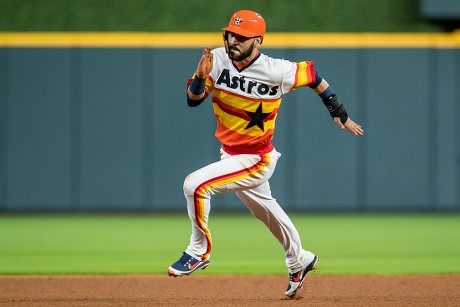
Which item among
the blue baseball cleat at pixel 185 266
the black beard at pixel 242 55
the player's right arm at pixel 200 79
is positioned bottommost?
the blue baseball cleat at pixel 185 266

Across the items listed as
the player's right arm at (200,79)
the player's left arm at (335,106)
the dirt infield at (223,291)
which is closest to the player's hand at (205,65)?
the player's right arm at (200,79)

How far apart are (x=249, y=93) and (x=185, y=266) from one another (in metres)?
1.31

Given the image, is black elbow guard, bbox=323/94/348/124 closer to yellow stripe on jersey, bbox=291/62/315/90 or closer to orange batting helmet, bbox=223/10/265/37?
yellow stripe on jersey, bbox=291/62/315/90

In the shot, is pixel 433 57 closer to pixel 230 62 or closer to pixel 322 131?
pixel 322 131

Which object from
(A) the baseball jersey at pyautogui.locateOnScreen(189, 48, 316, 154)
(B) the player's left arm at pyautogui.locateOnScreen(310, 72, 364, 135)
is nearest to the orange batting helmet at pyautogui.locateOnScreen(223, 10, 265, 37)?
(A) the baseball jersey at pyautogui.locateOnScreen(189, 48, 316, 154)

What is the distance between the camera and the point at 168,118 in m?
15.0

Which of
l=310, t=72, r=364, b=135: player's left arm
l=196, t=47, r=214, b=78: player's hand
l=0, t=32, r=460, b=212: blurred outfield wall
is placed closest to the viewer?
l=196, t=47, r=214, b=78: player's hand

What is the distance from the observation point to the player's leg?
6.64m

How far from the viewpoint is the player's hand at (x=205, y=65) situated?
618cm

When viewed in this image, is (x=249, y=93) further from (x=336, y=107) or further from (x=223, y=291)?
(x=223, y=291)

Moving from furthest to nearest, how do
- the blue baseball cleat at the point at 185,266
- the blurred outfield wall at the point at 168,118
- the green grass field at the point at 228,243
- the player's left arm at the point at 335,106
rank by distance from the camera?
1. the blurred outfield wall at the point at 168,118
2. the green grass field at the point at 228,243
3. the player's left arm at the point at 335,106
4. the blue baseball cleat at the point at 185,266

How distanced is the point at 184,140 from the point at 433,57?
4336 mm

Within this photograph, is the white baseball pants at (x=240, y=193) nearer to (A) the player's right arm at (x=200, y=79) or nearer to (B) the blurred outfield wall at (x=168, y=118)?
(A) the player's right arm at (x=200, y=79)

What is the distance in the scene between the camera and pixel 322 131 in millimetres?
15039
